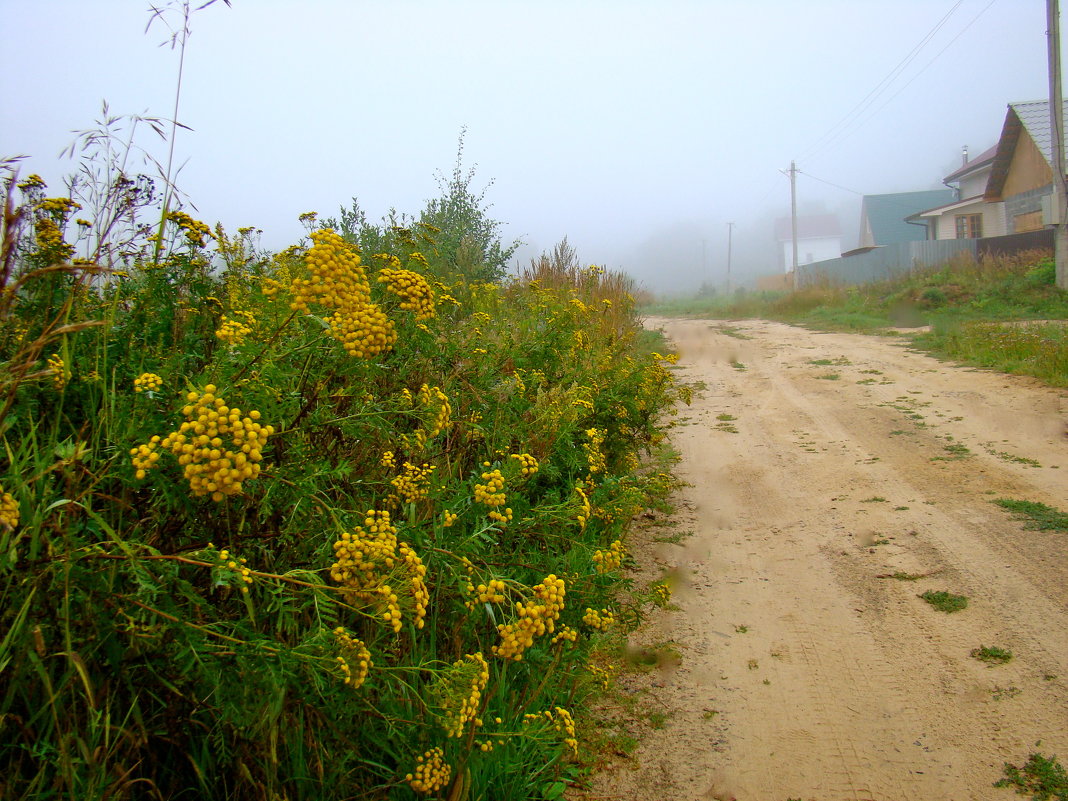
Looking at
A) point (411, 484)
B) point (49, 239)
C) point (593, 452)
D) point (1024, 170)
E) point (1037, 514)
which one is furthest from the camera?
point (1024, 170)

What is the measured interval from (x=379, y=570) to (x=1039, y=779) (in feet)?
7.96

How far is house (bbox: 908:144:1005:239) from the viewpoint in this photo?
29406mm

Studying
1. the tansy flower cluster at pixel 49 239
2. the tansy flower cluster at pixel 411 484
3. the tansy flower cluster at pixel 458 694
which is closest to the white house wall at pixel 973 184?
the tansy flower cluster at pixel 411 484

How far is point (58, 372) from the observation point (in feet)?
6.51

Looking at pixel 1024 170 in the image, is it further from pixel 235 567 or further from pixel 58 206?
pixel 235 567

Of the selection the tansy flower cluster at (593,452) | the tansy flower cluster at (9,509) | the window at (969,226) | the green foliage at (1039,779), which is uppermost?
the window at (969,226)

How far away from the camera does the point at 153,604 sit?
1.66 metres

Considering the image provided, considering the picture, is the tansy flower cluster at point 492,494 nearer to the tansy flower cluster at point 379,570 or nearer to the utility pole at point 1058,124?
the tansy flower cluster at point 379,570

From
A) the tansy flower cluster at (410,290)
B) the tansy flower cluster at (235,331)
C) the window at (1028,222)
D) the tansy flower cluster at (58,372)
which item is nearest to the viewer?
the tansy flower cluster at (58,372)

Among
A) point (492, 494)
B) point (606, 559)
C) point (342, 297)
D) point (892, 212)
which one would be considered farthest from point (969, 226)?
point (342, 297)

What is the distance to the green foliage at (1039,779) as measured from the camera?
8.12 ft

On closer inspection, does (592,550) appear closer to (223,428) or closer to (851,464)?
(223,428)

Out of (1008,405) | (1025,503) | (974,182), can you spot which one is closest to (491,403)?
(1025,503)

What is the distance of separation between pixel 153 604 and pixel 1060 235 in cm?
1972
